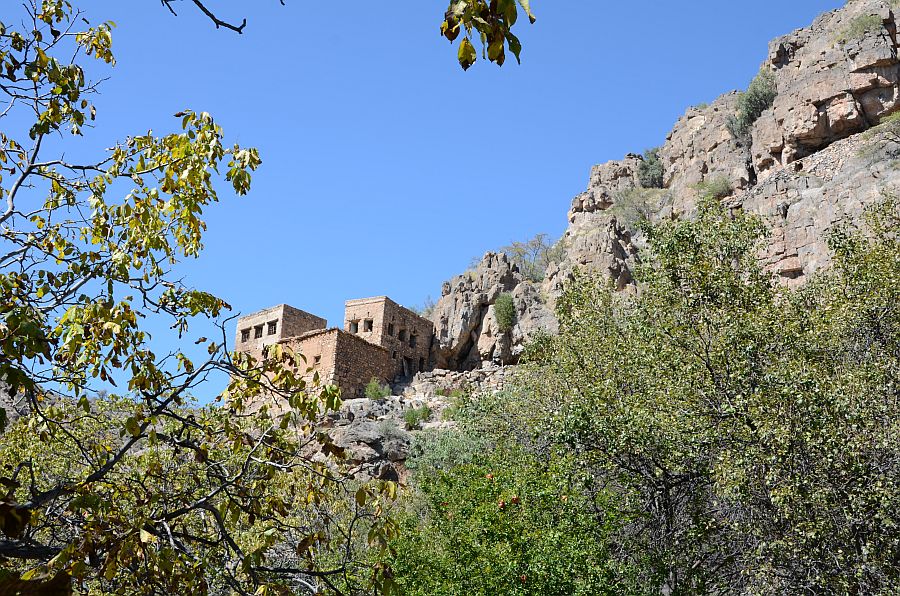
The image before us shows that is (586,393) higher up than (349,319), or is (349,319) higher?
(349,319)

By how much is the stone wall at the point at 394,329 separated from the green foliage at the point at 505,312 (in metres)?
5.24

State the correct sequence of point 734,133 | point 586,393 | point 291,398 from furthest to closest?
point 734,133, point 586,393, point 291,398

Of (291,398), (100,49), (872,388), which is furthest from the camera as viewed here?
(872,388)

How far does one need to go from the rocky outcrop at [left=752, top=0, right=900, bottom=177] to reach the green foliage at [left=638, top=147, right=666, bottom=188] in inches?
477

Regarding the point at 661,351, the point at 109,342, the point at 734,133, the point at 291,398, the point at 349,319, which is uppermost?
the point at 734,133

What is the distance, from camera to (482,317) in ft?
158

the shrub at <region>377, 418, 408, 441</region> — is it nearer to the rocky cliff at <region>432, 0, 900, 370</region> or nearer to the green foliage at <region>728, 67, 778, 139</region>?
the rocky cliff at <region>432, 0, 900, 370</region>

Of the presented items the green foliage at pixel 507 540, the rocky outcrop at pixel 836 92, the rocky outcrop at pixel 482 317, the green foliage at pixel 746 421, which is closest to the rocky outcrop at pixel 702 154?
the rocky outcrop at pixel 836 92

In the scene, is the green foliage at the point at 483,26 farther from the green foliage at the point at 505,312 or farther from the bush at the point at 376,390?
the green foliage at the point at 505,312

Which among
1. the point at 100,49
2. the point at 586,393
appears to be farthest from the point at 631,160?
the point at 100,49

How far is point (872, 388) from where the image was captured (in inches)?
531

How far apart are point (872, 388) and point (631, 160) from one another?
50238 mm

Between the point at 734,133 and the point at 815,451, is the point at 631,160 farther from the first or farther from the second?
the point at 815,451

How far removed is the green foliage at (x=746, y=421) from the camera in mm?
12164
